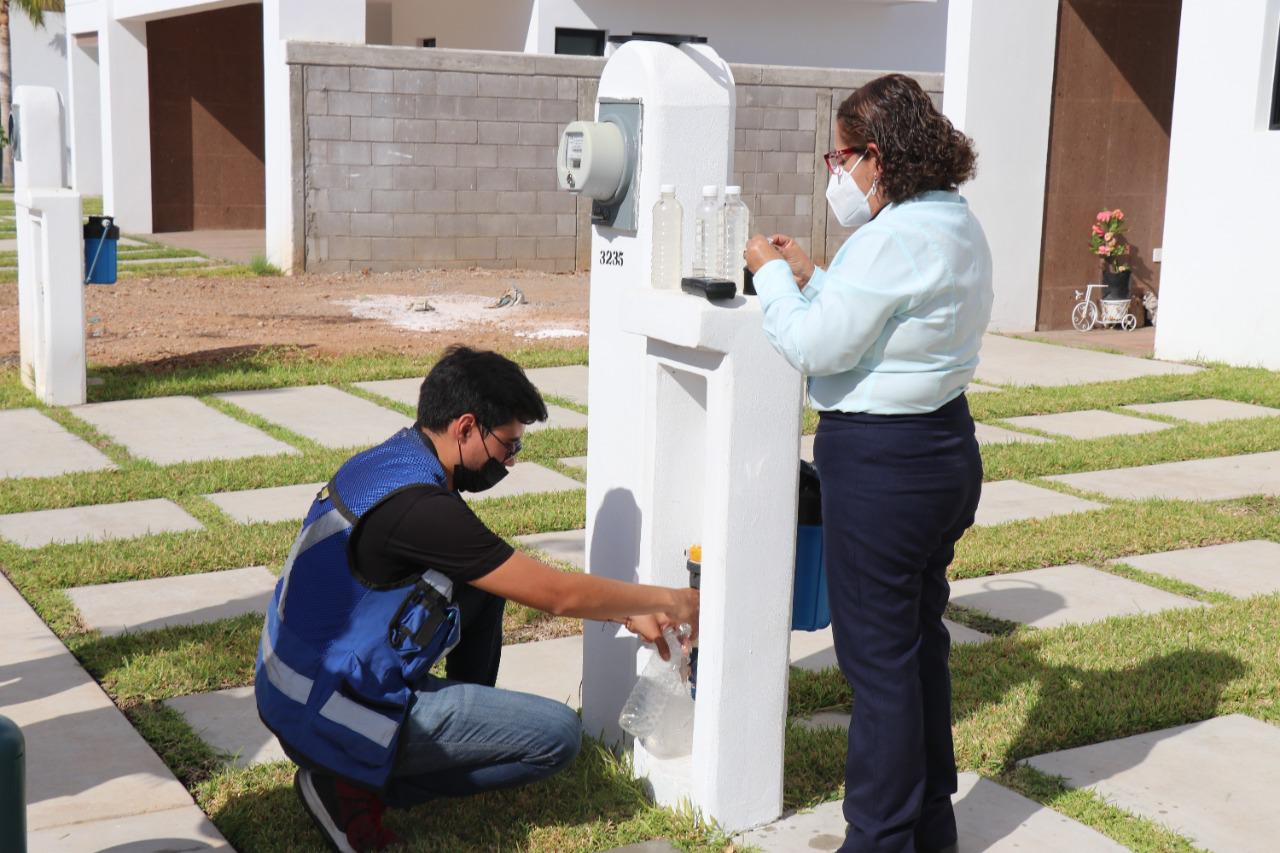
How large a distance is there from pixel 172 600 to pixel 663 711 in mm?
2346

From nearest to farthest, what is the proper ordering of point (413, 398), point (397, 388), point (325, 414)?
1. point (325, 414)
2. point (413, 398)
3. point (397, 388)

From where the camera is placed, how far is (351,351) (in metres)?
11.1

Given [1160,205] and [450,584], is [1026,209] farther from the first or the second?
[450,584]

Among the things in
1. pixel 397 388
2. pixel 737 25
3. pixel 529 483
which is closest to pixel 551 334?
pixel 397 388


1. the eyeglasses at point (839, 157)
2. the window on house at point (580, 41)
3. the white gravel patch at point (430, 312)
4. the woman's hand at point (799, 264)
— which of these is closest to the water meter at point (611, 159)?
the woman's hand at point (799, 264)

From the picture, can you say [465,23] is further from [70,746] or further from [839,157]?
[839,157]

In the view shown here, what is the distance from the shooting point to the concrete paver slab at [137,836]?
11.3 feet

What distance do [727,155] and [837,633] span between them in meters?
1.27

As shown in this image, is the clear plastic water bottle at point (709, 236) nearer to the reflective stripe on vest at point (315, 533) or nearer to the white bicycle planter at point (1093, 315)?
the reflective stripe on vest at point (315, 533)

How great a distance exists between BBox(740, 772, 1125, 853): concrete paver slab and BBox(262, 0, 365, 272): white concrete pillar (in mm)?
13515

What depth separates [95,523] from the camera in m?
6.33

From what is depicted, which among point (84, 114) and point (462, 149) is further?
point (84, 114)

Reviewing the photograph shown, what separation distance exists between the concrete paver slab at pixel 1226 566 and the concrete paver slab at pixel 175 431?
4.33m

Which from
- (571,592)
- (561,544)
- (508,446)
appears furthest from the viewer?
(561,544)
